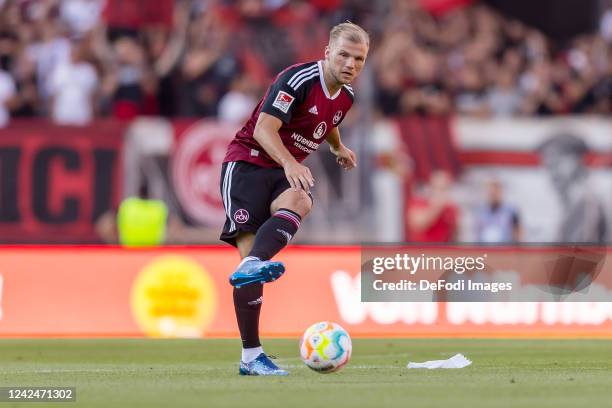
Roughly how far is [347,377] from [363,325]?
5409 millimetres

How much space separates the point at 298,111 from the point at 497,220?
30.0 feet

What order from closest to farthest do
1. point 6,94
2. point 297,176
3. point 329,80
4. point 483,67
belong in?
1. point 297,176
2. point 329,80
3. point 6,94
4. point 483,67

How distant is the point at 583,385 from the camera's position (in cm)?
857

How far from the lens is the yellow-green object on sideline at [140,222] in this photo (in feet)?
59.2

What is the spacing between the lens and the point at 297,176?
8883 mm

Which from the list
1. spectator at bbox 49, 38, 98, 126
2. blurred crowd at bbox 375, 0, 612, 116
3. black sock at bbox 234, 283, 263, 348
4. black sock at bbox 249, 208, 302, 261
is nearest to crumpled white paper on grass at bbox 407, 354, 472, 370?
black sock at bbox 234, 283, 263, 348

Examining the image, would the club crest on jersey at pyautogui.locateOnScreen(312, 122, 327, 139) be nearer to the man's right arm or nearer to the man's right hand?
the man's right arm

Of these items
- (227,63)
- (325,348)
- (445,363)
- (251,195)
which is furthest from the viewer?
(227,63)

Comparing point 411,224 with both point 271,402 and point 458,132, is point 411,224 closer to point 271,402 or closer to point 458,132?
point 458,132

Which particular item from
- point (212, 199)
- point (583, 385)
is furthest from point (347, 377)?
point (212, 199)

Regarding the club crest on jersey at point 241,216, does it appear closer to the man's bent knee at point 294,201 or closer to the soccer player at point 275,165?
the soccer player at point 275,165

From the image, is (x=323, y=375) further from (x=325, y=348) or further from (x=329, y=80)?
(x=329, y=80)

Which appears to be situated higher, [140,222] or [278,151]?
[278,151]

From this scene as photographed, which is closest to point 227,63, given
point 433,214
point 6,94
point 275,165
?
point 6,94
